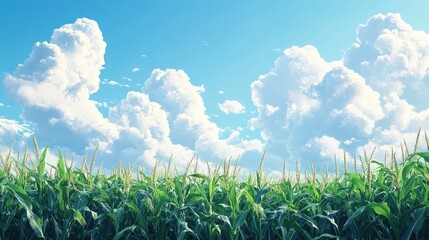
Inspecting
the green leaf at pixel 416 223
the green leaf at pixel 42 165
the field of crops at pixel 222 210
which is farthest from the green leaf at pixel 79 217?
the green leaf at pixel 416 223

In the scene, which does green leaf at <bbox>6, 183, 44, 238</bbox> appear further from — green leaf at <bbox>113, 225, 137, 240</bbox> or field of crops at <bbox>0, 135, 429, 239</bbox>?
green leaf at <bbox>113, 225, 137, 240</bbox>

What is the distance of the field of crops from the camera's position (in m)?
5.38

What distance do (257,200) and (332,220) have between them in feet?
3.17

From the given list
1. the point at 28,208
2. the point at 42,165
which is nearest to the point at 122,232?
the point at 28,208

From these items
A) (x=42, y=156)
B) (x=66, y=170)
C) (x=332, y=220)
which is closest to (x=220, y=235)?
(x=332, y=220)

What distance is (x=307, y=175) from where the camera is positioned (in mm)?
7762

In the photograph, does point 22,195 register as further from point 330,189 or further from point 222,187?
point 330,189

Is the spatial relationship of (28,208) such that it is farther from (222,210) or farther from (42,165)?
(222,210)

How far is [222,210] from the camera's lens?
573 cm

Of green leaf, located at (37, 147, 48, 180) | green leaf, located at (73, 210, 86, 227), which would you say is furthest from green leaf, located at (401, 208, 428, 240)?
green leaf, located at (37, 147, 48, 180)

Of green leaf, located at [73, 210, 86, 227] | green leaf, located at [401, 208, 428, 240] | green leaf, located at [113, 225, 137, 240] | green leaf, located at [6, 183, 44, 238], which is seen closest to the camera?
green leaf, located at [401, 208, 428, 240]

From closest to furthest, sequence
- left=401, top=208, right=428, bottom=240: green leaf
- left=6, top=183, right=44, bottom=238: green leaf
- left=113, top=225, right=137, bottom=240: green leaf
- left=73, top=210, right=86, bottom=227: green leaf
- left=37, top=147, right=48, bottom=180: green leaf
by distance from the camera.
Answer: left=401, top=208, right=428, bottom=240: green leaf < left=6, top=183, right=44, bottom=238: green leaf < left=113, top=225, right=137, bottom=240: green leaf < left=73, top=210, right=86, bottom=227: green leaf < left=37, top=147, right=48, bottom=180: green leaf

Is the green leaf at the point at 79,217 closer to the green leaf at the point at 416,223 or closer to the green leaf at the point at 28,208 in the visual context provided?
the green leaf at the point at 28,208

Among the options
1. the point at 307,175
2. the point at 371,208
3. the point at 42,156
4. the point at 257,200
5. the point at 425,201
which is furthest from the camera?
the point at 307,175
